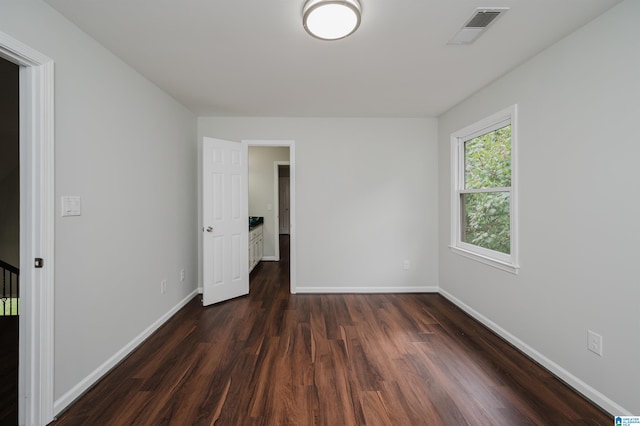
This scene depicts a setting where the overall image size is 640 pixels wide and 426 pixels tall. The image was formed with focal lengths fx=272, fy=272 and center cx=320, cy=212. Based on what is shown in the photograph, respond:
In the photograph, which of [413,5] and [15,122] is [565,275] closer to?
[413,5]

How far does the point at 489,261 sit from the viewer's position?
276cm

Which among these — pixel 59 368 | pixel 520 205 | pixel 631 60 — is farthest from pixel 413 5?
pixel 59 368

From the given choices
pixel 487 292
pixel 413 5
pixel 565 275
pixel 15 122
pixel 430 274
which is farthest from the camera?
pixel 430 274

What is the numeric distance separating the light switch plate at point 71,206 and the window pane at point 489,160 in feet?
11.6

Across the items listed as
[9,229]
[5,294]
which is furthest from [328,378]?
[9,229]

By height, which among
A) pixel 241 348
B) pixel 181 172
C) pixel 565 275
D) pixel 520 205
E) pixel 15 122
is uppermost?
pixel 15 122

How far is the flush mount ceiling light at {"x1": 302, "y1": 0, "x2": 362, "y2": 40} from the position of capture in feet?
5.08

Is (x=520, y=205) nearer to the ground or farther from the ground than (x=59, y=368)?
farther from the ground

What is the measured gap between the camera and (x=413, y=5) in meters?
1.63

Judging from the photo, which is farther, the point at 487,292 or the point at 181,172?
the point at 181,172

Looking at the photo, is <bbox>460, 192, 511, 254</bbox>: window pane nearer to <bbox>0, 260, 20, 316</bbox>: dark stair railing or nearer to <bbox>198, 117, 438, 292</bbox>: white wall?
<bbox>198, 117, 438, 292</bbox>: white wall

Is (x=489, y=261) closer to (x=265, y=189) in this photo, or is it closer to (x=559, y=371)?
(x=559, y=371)

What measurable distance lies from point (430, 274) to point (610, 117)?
105 inches

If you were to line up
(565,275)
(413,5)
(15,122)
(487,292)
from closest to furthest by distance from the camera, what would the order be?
(413,5), (565,275), (487,292), (15,122)
